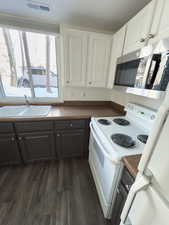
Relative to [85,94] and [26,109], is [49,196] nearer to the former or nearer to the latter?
[26,109]

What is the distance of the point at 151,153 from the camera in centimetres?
46

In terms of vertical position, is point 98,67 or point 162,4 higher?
point 162,4

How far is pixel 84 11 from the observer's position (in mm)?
1443

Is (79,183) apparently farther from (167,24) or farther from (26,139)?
(167,24)

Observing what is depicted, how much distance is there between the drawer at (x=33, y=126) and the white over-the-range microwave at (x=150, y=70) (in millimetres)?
1262

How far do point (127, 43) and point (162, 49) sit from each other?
663 millimetres

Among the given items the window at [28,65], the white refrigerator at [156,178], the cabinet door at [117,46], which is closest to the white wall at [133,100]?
the cabinet door at [117,46]

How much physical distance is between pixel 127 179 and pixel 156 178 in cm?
46

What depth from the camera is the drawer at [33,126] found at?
157 centimetres

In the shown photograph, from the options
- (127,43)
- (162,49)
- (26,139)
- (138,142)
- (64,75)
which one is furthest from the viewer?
(64,75)

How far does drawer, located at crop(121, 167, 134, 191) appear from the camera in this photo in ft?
2.58

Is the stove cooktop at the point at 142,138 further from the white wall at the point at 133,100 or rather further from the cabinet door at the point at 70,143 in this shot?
the cabinet door at the point at 70,143

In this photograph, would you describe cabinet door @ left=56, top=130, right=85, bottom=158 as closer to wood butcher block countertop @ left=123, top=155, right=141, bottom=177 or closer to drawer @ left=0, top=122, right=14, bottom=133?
drawer @ left=0, top=122, right=14, bottom=133

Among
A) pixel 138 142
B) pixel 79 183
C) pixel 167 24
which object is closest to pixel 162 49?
pixel 167 24
